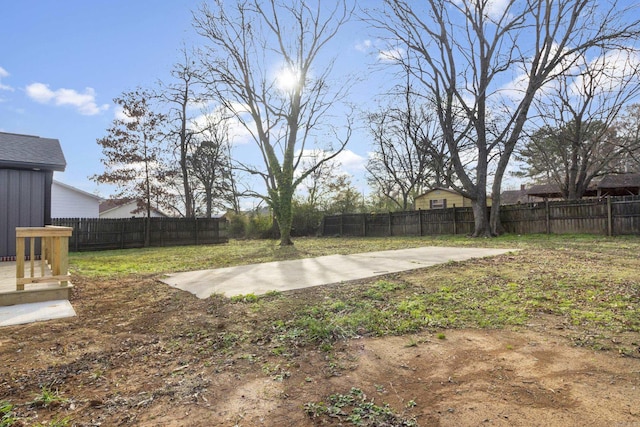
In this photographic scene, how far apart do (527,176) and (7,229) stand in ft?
107

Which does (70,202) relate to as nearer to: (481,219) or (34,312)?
(34,312)

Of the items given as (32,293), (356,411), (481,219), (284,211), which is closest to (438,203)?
(481,219)

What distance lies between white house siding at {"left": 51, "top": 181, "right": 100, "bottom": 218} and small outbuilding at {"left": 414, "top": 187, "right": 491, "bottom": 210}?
74.6ft

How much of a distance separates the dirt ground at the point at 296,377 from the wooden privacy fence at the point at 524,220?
11424 mm

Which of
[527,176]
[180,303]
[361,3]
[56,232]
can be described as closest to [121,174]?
[361,3]

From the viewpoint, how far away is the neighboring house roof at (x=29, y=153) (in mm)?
6762

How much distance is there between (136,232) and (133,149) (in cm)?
533

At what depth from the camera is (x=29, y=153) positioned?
7.16 meters

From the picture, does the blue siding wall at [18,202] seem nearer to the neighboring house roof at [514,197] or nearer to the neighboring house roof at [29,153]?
the neighboring house roof at [29,153]

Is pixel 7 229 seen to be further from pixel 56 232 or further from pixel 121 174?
pixel 121 174

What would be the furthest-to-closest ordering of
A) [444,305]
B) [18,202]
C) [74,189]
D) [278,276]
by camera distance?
1. [74,189]
2. [18,202]
3. [278,276]
4. [444,305]

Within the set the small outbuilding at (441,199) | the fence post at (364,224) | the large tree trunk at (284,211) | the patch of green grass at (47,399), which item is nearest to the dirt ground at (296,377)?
the patch of green grass at (47,399)

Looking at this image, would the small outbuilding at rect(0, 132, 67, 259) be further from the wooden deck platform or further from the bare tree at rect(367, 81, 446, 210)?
the bare tree at rect(367, 81, 446, 210)

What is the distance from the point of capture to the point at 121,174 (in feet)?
59.5
